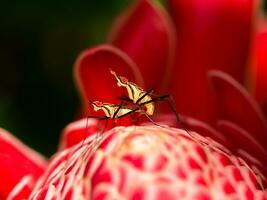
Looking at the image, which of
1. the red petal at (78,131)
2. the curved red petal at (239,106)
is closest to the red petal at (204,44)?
the curved red petal at (239,106)

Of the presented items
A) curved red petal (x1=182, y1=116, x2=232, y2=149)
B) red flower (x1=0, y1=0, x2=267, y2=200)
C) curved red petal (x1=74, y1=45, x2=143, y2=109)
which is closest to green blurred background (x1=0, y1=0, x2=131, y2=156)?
red flower (x1=0, y1=0, x2=267, y2=200)

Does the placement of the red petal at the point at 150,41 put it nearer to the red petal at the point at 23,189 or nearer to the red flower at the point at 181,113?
the red flower at the point at 181,113

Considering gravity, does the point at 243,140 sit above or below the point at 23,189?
below

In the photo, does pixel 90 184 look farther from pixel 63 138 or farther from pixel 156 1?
pixel 156 1

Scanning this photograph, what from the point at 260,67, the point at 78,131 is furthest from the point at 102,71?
the point at 260,67

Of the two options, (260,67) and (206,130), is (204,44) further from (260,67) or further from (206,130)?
(206,130)
